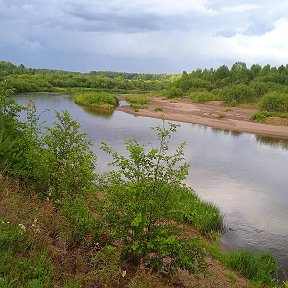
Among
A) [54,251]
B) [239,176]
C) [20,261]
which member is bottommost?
[239,176]

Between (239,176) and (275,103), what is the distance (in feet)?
116

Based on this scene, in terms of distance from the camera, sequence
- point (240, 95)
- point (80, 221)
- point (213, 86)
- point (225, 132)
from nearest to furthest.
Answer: point (80, 221), point (225, 132), point (240, 95), point (213, 86)

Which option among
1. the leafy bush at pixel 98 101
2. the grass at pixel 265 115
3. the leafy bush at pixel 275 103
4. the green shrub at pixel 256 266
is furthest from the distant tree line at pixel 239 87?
the green shrub at pixel 256 266

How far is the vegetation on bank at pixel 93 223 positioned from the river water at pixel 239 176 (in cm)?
597

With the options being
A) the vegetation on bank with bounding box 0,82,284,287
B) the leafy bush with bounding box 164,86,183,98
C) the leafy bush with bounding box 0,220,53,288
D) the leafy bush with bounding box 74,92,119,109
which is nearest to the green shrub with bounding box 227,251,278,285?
the vegetation on bank with bounding box 0,82,284,287

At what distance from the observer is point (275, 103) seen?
53.4 m

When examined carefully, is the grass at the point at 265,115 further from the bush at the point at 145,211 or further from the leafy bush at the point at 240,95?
the bush at the point at 145,211

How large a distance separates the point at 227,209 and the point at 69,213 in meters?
10.0

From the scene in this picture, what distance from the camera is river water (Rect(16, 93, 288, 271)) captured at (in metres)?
13.4

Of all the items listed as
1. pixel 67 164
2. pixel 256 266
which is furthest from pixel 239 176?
pixel 67 164

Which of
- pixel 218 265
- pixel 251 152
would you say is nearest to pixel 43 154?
pixel 218 265

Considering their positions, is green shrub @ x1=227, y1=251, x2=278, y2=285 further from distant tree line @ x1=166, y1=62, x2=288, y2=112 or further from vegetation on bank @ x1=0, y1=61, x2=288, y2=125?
distant tree line @ x1=166, y1=62, x2=288, y2=112

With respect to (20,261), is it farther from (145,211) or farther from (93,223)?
(145,211)

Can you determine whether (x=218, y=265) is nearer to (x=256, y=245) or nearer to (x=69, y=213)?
(x=256, y=245)
